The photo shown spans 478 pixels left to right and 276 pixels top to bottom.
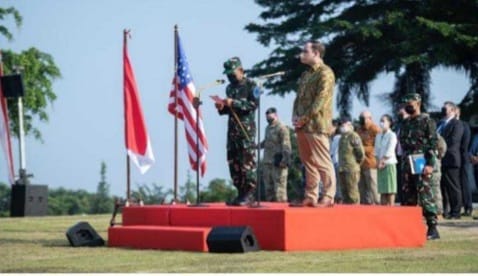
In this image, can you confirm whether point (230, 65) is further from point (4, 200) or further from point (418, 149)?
point (4, 200)

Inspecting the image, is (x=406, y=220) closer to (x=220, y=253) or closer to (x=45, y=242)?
(x=220, y=253)

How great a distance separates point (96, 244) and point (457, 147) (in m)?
7.70

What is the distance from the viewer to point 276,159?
21.3 metres

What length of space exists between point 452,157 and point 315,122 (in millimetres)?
7087

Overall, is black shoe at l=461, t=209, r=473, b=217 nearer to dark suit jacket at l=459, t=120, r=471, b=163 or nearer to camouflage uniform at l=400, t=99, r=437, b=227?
dark suit jacket at l=459, t=120, r=471, b=163

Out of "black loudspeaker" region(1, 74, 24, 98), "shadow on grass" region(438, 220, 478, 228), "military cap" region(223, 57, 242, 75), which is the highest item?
"black loudspeaker" region(1, 74, 24, 98)

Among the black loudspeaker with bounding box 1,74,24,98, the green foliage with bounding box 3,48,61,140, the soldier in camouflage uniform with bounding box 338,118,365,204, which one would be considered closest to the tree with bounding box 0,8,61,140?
the green foliage with bounding box 3,48,61,140

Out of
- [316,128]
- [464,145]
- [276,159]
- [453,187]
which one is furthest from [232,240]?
[464,145]

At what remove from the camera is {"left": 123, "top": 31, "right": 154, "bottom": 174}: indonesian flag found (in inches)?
662

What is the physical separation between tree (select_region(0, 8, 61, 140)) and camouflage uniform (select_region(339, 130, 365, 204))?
20.5m

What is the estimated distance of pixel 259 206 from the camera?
13805 mm

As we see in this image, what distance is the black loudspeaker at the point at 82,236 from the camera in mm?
14469

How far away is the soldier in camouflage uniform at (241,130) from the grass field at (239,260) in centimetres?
154

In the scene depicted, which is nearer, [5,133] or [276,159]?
[276,159]
